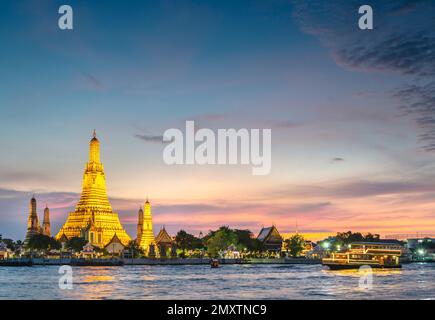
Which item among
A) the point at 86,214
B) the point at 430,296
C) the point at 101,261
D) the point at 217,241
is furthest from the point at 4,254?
the point at 430,296

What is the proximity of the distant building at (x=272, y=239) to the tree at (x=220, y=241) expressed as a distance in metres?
22.5

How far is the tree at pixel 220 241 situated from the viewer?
16262 cm

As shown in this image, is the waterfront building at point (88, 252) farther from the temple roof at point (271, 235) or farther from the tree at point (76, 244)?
the temple roof at point (271, 235)

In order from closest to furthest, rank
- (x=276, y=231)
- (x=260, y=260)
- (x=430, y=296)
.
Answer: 1. (x=430, y=296)
2. (x=260, y=260)
3. (x=276, y=231)

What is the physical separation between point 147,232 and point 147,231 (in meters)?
0.36

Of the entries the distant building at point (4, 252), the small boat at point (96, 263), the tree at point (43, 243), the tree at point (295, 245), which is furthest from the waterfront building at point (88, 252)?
the tree at point (295, 245)

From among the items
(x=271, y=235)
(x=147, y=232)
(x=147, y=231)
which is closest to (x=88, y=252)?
(x=147, y=232)

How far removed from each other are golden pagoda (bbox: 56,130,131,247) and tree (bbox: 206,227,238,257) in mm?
27088

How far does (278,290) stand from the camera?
5834 centimetres

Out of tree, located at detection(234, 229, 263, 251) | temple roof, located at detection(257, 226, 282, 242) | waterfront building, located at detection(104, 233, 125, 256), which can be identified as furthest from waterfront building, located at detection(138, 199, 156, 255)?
temple roof, located at detection(257, 226, 282, 242)

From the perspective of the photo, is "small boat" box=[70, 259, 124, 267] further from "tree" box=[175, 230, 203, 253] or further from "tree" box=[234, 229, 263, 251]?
"tree" box=[234, 229, 263, 251]
